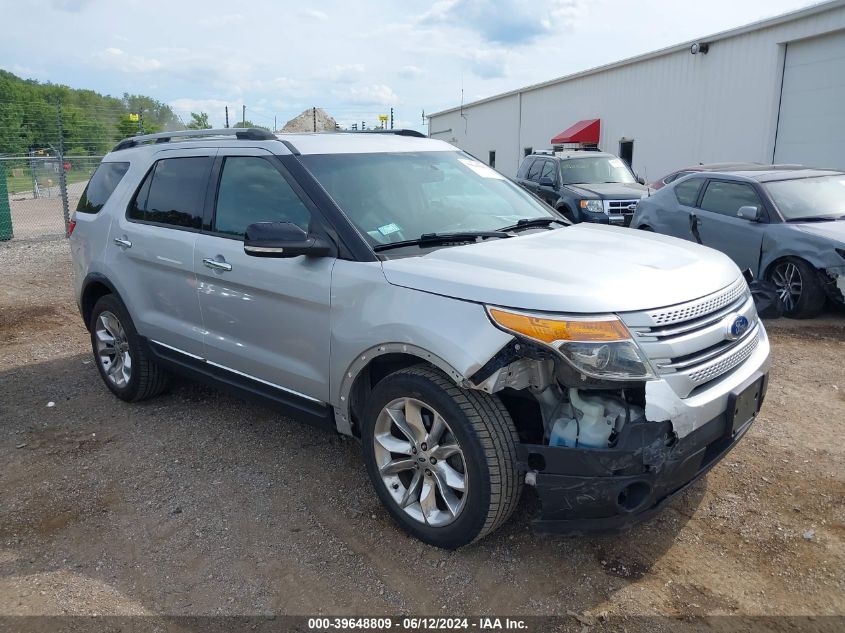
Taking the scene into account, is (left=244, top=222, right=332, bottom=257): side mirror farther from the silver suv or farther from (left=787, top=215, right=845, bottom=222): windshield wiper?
(left=787, top=215, right=845, bottom=222): windshield wiper

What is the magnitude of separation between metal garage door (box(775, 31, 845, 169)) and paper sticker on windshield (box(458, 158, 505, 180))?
12504 millimetres

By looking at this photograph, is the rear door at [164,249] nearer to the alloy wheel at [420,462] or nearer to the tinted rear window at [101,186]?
the tinted rear window at [101,186]

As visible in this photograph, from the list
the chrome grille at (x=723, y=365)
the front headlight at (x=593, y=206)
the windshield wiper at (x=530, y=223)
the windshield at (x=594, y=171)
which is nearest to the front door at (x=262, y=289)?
the windshield wiper at (x=530, y=223)

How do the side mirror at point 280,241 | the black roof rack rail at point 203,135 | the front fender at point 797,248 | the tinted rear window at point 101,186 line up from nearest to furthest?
the side mirror at point 280,241
the black roof rack rail at point 203,135
the tinted rear window at point 101,186
the front fender at point 797,248

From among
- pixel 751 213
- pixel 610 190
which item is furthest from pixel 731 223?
pixel 610 190

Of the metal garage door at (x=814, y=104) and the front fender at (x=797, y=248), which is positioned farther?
the metal garage door at (x=814, y=104)

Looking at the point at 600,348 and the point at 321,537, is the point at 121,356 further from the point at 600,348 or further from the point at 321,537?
the point at 600,348

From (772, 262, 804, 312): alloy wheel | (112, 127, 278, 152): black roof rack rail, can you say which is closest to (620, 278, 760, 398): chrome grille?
(112, 127, 278, 152): black roof rack rail

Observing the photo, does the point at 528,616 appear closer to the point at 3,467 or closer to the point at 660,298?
the point at 660,298

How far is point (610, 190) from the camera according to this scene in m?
12.1

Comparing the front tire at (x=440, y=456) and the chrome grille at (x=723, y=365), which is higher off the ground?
the chrome grille at (x=723, y=365)

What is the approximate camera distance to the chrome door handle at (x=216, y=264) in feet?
12.9

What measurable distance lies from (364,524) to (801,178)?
720 centimetres

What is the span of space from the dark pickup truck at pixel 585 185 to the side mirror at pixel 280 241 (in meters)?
8.32
